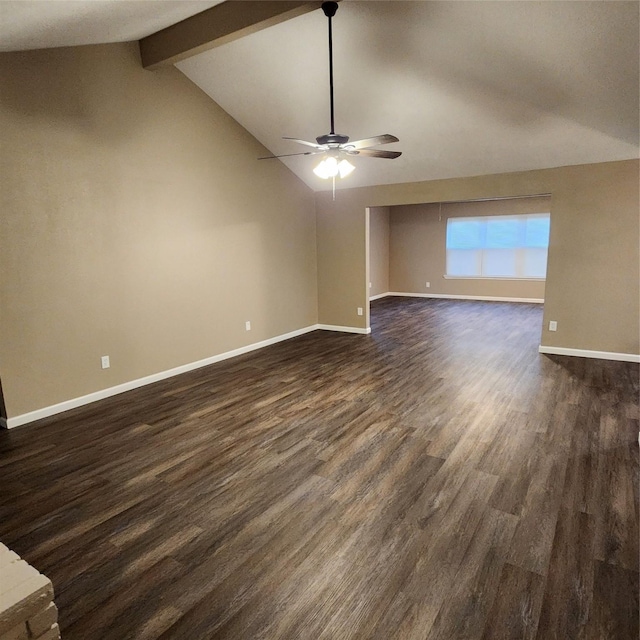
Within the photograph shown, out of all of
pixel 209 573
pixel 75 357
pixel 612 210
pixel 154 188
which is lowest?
pixel 209 573

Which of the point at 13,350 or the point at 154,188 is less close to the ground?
the point at 154,188

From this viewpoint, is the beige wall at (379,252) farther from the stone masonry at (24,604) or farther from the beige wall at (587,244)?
the stone masonry at (24,604)

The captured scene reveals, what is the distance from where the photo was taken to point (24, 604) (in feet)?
2.97

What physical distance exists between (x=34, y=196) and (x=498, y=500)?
4196 millimetres

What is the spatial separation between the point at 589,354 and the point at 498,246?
191 inches

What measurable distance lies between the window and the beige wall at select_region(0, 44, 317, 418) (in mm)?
5597

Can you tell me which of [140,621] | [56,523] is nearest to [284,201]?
[56,523]

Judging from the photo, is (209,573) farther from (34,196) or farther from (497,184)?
(497,184)

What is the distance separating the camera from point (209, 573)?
1.95 m

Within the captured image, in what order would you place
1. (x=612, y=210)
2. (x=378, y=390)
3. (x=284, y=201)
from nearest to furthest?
(x=378, y=390) < (x=612, y=210) < (x=284, y=201)

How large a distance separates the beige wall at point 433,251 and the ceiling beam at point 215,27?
7238mm

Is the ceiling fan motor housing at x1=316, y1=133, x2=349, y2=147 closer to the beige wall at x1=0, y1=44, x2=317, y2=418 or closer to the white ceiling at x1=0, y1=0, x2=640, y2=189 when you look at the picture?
the white ceiling at x1=0, y1=0, x2=640, y2=189

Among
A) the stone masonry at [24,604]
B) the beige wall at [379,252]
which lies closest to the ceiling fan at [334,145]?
the stone masonry at [24,604]

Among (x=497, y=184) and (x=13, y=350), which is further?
(x=497, y=184)
